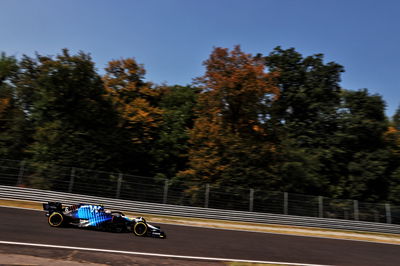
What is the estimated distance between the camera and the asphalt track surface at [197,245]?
28.1 ft

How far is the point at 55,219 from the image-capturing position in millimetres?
10172

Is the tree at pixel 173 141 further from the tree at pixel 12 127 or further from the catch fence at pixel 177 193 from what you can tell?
the tree at pixel 12 127

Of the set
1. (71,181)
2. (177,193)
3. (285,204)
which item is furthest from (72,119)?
(285,204)

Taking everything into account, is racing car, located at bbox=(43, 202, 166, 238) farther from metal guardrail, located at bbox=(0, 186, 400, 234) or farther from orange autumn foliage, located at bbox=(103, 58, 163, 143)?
orange autumn foliage, located at bbox=(103, 58, 163, 143)

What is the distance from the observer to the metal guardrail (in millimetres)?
16703

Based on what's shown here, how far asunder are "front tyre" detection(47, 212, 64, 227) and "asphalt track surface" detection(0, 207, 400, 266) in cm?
20

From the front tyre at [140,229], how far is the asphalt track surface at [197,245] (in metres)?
0.23

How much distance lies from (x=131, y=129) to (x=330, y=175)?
56.2ft

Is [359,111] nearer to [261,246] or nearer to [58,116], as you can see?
[261,246]

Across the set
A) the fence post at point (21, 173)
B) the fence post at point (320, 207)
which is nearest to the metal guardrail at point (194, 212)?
the fence post at point (320, 207)

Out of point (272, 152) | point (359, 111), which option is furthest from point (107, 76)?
point (359, 111)

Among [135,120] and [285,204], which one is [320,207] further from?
[135,120]

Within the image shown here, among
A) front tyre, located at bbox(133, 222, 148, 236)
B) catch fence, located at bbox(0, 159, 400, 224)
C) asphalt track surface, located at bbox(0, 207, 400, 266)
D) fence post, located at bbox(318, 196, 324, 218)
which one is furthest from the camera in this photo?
fence post, located at bbox(318, 196, 324, 218)

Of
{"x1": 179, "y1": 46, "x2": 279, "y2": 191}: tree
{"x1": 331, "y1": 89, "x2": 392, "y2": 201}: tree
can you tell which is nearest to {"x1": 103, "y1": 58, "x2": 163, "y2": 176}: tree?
{"x1": 179, "y1": 46, "x2": 279, "y2": 191}: tree
